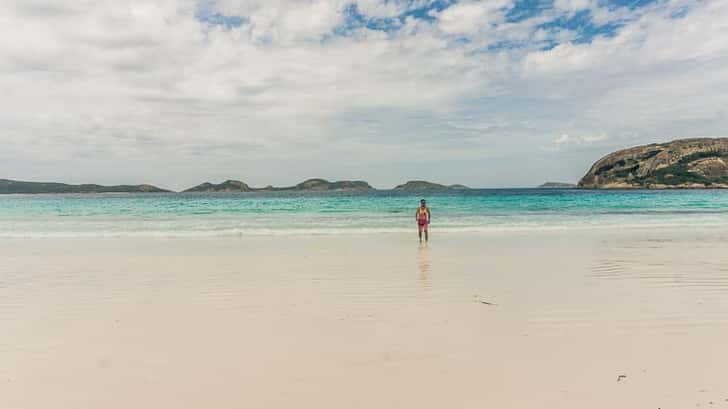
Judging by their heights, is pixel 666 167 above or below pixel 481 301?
above

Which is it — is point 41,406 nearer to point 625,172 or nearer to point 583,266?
point 583,266

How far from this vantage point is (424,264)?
11312mm

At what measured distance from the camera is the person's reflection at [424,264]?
29.7 feet

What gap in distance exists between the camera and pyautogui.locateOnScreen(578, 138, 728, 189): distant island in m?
106

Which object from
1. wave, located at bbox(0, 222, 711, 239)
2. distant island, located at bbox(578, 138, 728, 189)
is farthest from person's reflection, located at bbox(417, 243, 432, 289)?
distant island, located at bbox(578, 138, 728, 189)

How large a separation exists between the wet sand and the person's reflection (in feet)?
0.34

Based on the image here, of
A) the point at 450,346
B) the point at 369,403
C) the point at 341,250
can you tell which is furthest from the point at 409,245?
the point at 369,403

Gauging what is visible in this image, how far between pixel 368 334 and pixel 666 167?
137 metres

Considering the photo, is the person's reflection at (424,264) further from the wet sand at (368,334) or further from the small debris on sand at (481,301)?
the small debris on sand at (481,301)

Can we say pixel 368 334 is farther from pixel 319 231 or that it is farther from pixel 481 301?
pixel 319 231

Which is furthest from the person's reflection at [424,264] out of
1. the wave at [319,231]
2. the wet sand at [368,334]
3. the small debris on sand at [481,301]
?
the wave at [319,231]

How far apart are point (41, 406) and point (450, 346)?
4.05m

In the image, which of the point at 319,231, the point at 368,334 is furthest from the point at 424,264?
the point at 319,231

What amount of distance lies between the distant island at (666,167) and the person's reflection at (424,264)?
11370 centimetres
